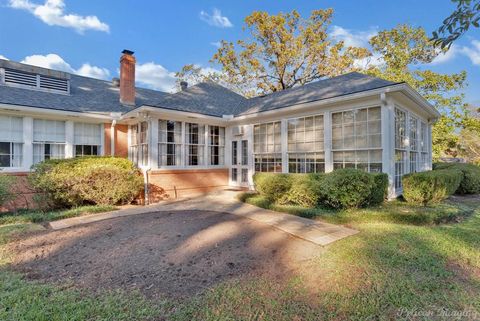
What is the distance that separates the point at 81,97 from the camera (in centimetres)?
1088

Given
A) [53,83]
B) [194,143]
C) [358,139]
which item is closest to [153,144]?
[194,143]

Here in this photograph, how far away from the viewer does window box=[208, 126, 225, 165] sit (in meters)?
11.2

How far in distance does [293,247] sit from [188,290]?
6.64ft

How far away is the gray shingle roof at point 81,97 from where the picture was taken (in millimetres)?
8820

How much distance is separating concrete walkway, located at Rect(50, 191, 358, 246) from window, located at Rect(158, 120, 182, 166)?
2.26 m

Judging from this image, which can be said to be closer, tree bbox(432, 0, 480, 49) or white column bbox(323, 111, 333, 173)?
tree bbox(432, 0, 480, 49)

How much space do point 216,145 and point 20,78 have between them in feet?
27.1

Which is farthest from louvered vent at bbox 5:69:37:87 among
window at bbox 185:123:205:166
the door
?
the door

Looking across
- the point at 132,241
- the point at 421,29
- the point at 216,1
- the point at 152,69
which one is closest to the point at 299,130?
the point at 132,241

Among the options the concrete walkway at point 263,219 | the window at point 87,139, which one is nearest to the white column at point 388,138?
the concrete walkway at point 263,219

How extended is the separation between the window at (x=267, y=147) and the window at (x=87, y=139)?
6.36 m

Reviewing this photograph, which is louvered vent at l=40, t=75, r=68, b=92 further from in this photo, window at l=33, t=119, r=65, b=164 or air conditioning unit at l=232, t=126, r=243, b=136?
air conditioning unit at l=232, t=126, r=243, b=136

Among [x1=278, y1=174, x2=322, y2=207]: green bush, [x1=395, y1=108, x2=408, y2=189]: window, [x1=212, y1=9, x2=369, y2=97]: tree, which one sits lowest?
[x1=278, y1=174, x2=322, y2=207]: green bush

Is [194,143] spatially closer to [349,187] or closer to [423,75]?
[349,187]
